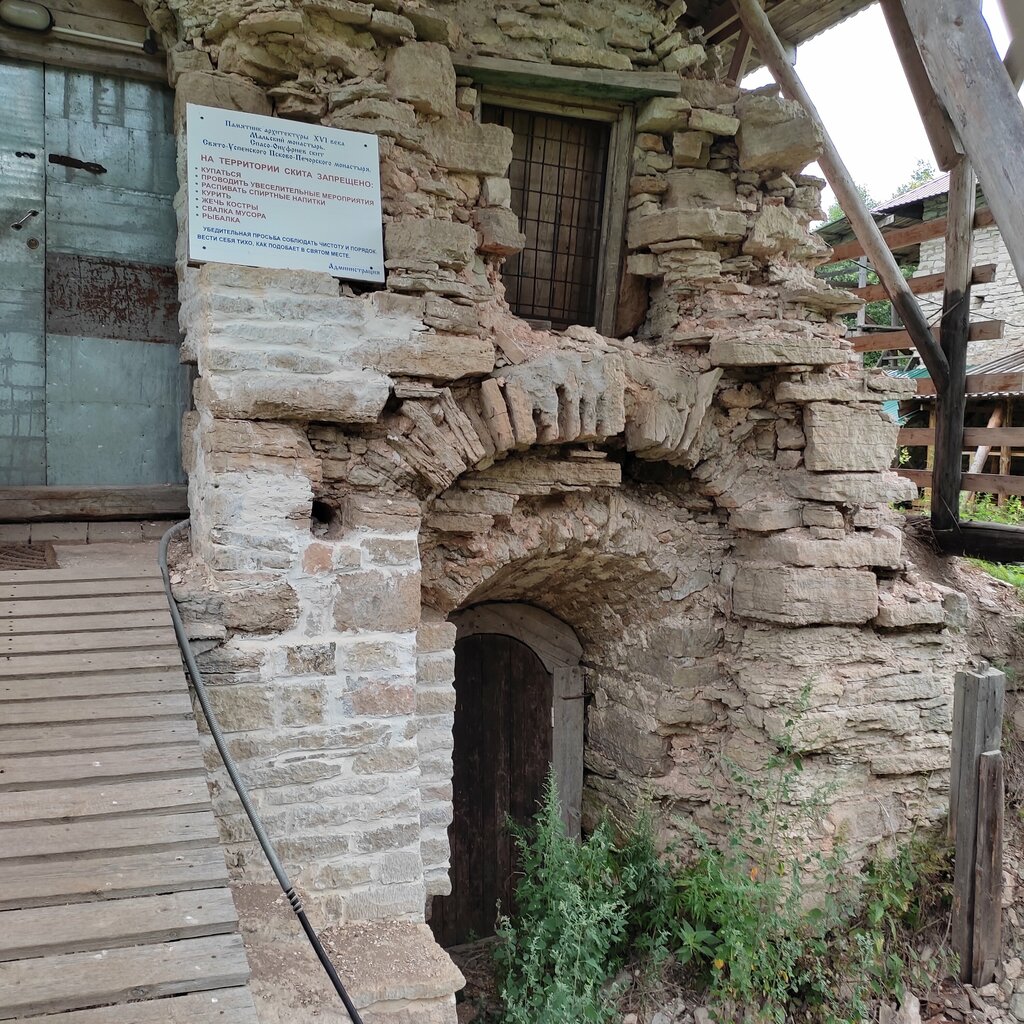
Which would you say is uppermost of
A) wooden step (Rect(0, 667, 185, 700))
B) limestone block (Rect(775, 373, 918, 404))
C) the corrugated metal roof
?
the corrugated metal roof

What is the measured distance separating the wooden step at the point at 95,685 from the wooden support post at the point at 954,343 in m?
4.54

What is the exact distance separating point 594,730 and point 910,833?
1.85 metres

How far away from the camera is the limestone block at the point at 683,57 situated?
429 centimetres

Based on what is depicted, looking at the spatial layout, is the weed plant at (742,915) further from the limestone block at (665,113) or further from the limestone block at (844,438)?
the limestone block at (665,113)

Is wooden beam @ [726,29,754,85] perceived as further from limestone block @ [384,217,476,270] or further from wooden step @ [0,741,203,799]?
wooden step @ [0,741,203,799]

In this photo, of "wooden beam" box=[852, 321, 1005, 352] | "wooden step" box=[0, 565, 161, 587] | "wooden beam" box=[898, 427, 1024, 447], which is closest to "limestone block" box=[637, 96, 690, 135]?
"wooden beam" box=[852, 321, 1005, 352]

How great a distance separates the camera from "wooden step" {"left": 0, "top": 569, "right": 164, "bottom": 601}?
9.82 ft

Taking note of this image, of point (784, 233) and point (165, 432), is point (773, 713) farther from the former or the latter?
point (165, 432)

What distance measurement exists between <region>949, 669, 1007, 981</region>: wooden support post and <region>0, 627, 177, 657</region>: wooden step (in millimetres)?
3816

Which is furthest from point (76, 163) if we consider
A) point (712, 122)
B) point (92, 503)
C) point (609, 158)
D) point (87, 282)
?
point (712, 122)

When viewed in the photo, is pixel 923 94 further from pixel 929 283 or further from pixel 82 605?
pixel 82 605

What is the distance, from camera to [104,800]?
2.17 metres

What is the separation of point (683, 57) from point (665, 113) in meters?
0.30

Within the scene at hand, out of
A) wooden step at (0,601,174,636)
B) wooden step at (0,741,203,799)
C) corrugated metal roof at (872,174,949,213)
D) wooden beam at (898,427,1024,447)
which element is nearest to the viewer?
wooden step at (0,741,203,799)
